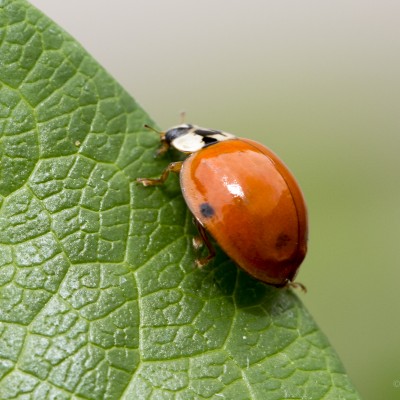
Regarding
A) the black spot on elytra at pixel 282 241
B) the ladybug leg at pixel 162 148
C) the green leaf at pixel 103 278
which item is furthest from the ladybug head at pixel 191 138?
the black spot on elytra at pixel 282 241

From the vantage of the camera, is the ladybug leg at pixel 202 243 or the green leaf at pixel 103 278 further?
the ladybug leg at pixel 202 243

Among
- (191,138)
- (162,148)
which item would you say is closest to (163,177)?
(162,148)

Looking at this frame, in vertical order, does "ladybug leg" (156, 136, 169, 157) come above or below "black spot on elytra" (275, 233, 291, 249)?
above

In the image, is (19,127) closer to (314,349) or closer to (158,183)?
(158,183)

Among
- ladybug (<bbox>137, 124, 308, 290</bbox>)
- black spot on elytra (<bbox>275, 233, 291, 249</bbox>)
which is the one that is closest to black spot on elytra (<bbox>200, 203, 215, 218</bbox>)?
ladybug (<bbox>137, 124, 308, 290</bbox>)

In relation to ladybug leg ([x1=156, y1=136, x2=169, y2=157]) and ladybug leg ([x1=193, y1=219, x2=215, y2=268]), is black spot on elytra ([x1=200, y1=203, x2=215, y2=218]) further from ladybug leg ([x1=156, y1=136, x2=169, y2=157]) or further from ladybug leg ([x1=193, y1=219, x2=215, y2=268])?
ladybug leg ([x1=156, y1=136, x2=169, y2=157])

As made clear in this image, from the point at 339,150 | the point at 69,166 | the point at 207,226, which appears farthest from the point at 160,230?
the point at 339,150

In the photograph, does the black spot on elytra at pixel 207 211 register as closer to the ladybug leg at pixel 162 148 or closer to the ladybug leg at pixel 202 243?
the ladybug leg at pixel 202 243

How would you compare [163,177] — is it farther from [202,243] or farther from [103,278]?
[103,278]
